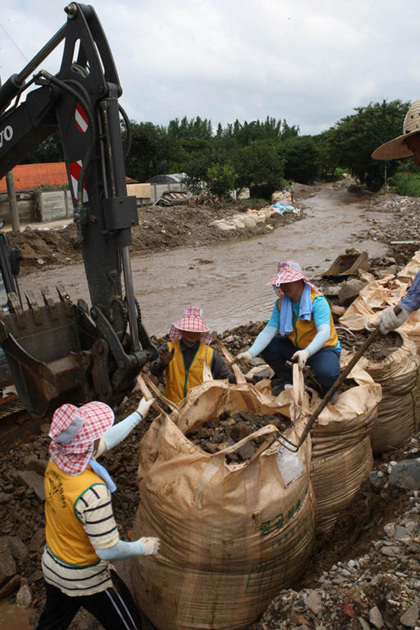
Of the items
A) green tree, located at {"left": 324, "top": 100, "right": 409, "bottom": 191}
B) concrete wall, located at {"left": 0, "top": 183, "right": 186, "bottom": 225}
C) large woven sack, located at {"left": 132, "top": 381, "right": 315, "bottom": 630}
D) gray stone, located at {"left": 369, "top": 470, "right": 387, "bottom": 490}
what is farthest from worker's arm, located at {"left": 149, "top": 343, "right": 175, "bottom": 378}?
green tree, located at {"left": 324, "top": 100, "right": 409, "bottom": 191}

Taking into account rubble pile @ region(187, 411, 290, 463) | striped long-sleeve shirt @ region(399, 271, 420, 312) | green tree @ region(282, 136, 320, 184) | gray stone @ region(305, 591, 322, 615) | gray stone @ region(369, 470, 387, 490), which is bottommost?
gray stone @ region(369, 470, 387, 490)

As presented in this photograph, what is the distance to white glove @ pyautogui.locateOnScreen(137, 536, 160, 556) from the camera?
2.10 meters

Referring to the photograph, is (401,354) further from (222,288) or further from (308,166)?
(308,166)

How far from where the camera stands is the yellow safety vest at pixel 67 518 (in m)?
1.92

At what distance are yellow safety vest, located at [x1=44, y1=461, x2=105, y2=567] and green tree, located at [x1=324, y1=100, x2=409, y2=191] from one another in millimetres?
34915

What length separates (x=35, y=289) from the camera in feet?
34.8

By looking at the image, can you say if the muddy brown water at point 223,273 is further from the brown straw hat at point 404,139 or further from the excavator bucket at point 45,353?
the brown straw hat at point 404,139

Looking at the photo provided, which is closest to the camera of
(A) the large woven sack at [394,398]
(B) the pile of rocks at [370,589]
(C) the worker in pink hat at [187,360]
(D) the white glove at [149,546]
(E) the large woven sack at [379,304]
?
(B) the pile of rocks at [370,589]

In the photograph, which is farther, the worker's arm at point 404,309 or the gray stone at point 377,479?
the worker's arm at point 404,309

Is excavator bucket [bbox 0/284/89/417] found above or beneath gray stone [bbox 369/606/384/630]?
above

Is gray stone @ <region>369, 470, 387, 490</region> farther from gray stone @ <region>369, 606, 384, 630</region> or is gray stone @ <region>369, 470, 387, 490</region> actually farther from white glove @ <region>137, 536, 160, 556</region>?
white glove @ <region>137, 536, 160, 556</region>

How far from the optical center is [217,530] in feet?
7.09

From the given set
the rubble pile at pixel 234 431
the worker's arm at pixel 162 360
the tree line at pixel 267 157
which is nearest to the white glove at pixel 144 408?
the rubble pile at pixel 234 431

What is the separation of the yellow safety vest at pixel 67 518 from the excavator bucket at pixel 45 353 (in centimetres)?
92
